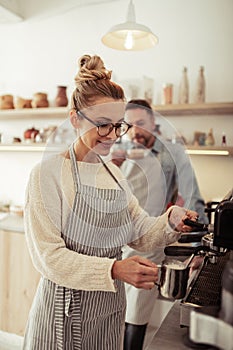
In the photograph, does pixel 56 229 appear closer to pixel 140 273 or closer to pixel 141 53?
pixel 140 273

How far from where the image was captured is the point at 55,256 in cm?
100

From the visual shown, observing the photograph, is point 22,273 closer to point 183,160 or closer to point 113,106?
point 183,160

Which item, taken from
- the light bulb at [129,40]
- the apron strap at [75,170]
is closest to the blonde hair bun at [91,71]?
the apron strap at [75,170]

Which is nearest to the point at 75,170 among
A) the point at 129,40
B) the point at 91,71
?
the point at 91,71

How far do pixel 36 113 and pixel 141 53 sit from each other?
3.04 feet

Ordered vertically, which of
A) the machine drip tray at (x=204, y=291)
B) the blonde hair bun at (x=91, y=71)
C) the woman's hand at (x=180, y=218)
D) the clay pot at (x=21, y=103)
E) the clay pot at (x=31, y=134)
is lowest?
the machine drip tray at (x=204, y=291)

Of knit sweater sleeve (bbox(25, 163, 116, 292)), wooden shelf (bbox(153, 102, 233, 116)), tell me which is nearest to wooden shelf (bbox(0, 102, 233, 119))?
wooden shelf (bbox(153, 102, 233, 116))

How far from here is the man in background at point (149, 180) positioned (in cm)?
211

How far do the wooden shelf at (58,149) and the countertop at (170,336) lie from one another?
1.59m

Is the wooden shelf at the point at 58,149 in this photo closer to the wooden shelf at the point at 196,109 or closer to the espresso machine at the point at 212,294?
the wooden shelf at the point at 196,109

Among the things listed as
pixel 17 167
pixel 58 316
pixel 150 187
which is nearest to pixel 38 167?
pixel 58 316

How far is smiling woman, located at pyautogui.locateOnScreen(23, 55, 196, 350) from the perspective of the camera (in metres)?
1.01

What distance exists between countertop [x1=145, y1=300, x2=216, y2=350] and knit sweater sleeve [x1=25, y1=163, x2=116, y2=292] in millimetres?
160

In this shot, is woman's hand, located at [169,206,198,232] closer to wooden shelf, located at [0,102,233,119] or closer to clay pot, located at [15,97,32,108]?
wooden shelf, located at [0,102,233,119]
